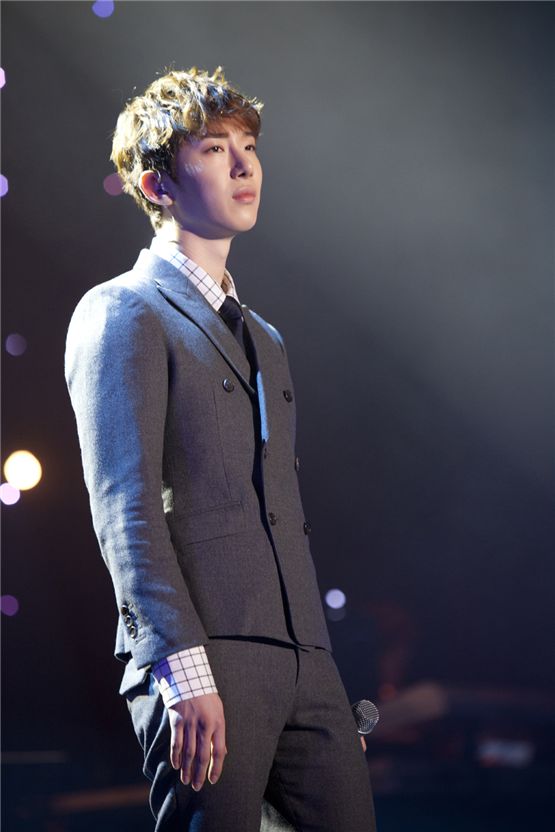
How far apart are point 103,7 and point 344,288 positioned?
3.49 feet

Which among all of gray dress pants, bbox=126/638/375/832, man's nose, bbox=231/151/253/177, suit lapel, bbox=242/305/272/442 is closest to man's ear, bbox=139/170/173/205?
man's nose, bbox=231/151/253/177

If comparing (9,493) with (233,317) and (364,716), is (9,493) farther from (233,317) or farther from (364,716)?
(364,716)

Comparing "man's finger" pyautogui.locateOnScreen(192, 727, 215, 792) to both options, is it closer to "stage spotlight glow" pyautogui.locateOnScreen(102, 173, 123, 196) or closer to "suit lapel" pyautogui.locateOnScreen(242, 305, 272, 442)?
"suit lapel" pyautogui.locateOnScreen(242, 305, 272, 442)

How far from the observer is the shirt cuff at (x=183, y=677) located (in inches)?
44.9

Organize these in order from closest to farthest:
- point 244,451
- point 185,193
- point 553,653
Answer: point 244,451 < point 185,193 < point 553,653

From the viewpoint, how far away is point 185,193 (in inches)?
58.9

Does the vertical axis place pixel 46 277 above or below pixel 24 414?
above

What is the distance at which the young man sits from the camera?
3.84ft

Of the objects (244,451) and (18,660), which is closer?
(244,451)

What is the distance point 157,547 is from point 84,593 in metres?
1.69

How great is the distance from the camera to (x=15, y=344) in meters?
2.79

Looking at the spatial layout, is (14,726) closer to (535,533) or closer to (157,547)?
(535,533)

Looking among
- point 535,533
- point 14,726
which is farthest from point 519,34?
point 14,726

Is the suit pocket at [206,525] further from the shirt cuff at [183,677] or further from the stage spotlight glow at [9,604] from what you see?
the stage spotlight glow at [9,604]
